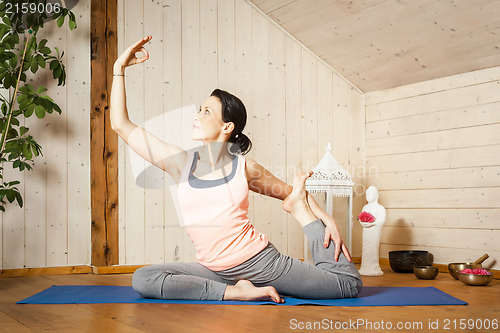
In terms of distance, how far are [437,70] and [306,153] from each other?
41.0 inches

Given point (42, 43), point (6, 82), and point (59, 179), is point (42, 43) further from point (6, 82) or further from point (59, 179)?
point (59, 179)

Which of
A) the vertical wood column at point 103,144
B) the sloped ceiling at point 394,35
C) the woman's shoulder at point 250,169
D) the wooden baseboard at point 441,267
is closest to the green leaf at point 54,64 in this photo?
the vertical wood column at point 103,144

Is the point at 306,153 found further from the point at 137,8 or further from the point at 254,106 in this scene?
the point at 137,8

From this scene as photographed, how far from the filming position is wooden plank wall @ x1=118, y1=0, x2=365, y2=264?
3219 mm

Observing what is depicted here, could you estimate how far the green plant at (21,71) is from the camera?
104 inches

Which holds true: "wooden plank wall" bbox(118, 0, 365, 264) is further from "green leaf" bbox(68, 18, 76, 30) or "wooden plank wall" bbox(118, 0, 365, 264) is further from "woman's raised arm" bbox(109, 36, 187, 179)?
"woman's raised arm" bbox(109, 36, 187, 179)

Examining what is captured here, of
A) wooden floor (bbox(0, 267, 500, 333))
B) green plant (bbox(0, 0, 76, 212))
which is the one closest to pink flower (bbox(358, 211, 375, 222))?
wooden floor (bbox(0, 267, 500, 333))

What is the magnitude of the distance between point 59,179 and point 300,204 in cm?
160

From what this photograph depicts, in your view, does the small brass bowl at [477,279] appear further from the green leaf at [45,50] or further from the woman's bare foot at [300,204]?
the green leaf at [45,50]

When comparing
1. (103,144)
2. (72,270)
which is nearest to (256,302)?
(72,270)

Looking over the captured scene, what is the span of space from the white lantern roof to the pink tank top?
4.27 feet

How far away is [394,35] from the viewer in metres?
3.22

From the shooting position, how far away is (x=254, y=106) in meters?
3.60

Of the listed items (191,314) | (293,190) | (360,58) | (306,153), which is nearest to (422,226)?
(306,153)
